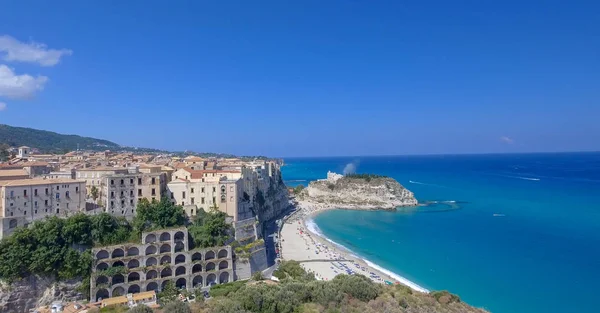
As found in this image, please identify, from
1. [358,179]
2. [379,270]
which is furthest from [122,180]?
[358,179]

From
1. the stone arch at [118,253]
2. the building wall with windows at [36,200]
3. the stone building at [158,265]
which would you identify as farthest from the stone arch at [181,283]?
the building wall with windows at [36,200]

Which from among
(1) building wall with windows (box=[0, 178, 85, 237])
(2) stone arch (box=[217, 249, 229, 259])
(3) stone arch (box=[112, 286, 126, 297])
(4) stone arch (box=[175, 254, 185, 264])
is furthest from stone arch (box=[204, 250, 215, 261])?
(1) building wall with windows (box=[0, 178, 85, 237])

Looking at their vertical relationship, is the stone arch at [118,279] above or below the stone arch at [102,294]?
above

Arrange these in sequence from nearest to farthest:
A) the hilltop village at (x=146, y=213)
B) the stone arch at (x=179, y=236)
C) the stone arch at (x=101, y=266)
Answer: the stone arch at (x=101, y=266)
the hilltop village at (x=146, y=213)
the stone arch at (x=179, y=236)

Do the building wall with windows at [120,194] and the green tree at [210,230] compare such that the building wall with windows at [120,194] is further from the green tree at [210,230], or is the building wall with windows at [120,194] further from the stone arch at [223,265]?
the stone arch at [223,265]

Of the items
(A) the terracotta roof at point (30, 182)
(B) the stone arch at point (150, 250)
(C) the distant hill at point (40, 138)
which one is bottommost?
(B) the stone arch at point (150, 250)

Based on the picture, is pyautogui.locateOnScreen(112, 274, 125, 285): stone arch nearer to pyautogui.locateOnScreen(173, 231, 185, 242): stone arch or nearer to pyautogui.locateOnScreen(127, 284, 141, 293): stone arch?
pyautogui.locateOnScreen(127, 284, 141, 293): stone arch

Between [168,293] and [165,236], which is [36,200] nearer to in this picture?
[165,236]

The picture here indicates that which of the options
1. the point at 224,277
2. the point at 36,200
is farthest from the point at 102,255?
the point at 224,277
